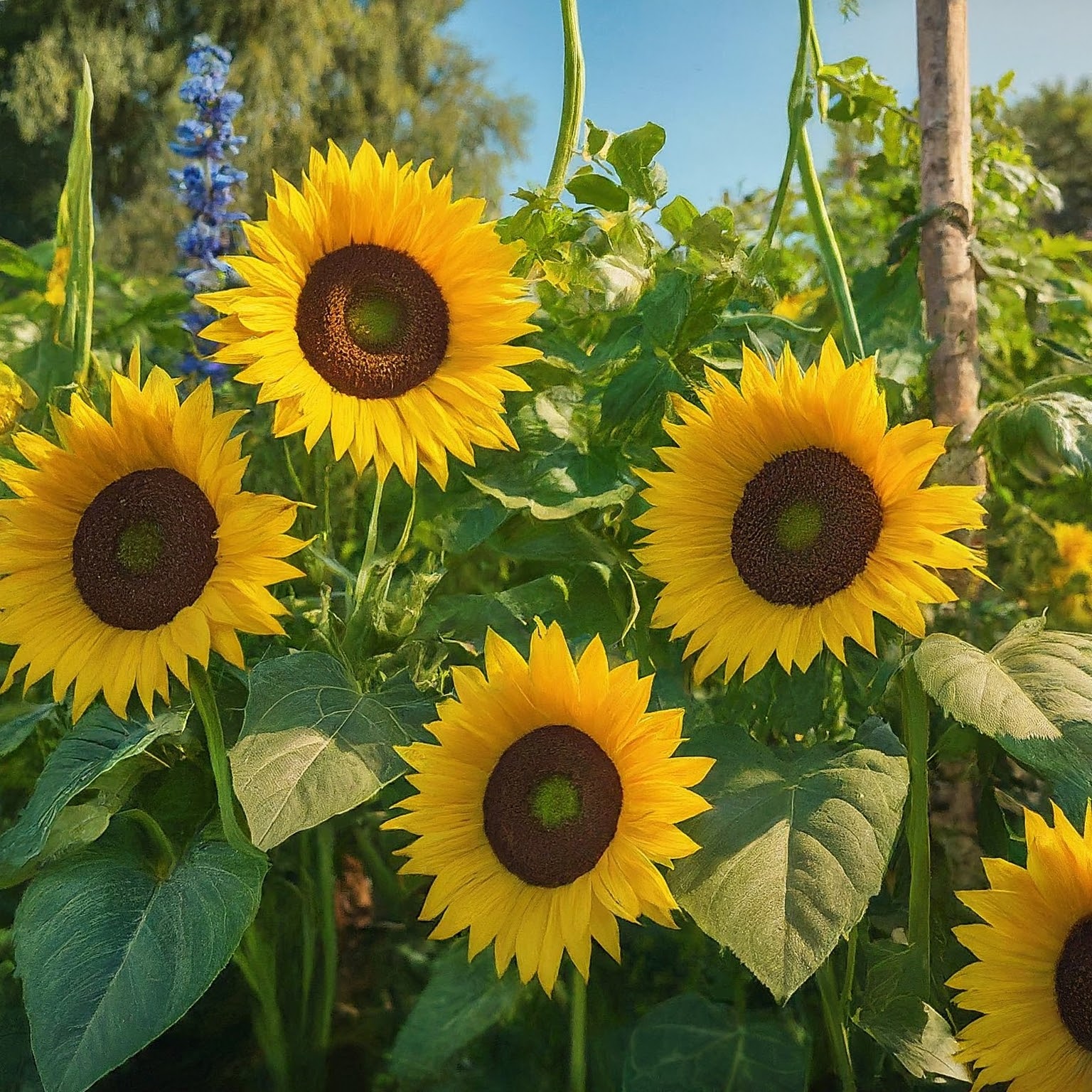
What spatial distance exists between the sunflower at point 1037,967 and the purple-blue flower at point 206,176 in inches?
47.1

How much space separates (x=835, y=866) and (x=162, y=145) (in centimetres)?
1247

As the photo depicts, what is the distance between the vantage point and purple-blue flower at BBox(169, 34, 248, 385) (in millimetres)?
1600

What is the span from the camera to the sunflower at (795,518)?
73cm

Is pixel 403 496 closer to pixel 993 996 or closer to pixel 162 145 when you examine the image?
pixel 993 996

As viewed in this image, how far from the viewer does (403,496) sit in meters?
0.98

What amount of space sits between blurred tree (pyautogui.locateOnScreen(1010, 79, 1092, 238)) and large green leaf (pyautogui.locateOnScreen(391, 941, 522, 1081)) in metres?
13.4

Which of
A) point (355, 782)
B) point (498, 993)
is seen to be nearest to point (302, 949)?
point (498, 993)

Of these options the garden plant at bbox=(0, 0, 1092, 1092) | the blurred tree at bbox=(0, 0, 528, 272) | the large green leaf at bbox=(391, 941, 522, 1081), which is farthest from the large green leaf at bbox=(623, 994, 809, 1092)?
the blurred tree at bbox=(0, 0, 528, 272)

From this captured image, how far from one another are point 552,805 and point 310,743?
160mm

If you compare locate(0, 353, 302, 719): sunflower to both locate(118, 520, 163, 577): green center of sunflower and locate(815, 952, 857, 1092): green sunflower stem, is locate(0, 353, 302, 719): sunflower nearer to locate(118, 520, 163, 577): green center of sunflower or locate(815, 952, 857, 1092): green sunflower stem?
locate(118, 520, 163, 577): green center of sunflower

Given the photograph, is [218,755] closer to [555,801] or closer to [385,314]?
[555,801]

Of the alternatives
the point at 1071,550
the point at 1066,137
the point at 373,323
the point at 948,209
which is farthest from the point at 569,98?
the point at 1066,137

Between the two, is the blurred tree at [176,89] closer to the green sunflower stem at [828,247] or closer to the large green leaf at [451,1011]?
the green sunflower stem at [828,247]

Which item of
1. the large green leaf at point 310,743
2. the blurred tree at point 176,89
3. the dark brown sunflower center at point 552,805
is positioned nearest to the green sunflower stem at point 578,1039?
the dark brown sunflower center at point 552,805
